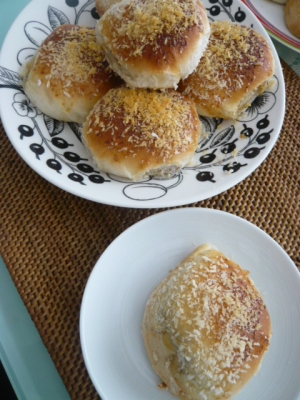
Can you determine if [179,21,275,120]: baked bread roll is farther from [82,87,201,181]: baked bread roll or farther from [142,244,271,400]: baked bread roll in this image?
[142,244,271,400]: baked bread roll

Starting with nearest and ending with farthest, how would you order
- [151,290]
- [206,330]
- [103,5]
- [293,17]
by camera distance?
1. [206,330]
2. [151,290]
3. [103,5]
4. [293,17]

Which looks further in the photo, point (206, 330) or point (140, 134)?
point (140, 134)

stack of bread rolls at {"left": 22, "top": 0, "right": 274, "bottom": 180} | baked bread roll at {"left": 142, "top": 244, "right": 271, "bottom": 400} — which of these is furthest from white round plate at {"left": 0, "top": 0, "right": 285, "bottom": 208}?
baked bread roll at {"left": 142, "top": 244, "right": 271, "bottom": 400}

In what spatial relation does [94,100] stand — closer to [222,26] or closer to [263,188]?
[222,26]

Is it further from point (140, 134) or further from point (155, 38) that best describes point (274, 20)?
point (140, 134)

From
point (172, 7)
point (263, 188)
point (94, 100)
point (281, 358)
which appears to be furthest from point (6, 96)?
point (281, 358)

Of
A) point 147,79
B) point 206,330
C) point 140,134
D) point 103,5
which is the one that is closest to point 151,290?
point 206,330
